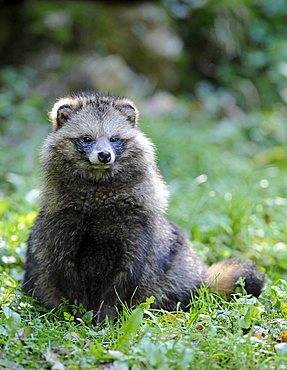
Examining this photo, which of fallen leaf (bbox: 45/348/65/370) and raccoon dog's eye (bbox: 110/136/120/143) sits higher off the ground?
raccoon dog's eye (bbox: 110/136/120/143)

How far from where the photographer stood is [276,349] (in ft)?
12.5

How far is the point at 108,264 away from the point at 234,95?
7366 mm

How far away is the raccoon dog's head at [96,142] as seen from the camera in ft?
15.7

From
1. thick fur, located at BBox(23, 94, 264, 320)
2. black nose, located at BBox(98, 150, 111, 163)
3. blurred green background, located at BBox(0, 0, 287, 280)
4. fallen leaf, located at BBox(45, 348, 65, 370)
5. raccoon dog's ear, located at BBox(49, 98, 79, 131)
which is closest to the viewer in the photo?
fallen leaf, located at BBox(45, 348, 65, 370)

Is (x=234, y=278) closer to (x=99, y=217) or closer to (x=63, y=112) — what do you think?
(x=99, y=217)

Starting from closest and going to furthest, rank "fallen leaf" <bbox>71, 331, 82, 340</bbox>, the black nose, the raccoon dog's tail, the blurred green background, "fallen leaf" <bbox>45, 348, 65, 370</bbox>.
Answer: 1. "fallen leaf" <bbox>45, 348, 65, 370</bbox>
2. "fallen leaf" <bbox>71, 331, 82, 340</bbox>
3. the black nose
4. the raccoon dog's tail
5. the blurred green background

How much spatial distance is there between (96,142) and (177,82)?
7012mm

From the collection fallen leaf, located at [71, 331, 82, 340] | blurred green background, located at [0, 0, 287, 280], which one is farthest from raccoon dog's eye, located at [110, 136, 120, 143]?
blurred green background, located at [0, 0, 287, 280]

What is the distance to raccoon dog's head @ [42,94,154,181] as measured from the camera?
4.79m

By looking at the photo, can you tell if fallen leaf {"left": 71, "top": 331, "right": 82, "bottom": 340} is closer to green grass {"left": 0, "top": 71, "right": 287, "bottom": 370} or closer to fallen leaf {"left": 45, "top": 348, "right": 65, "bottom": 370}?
green grass {"left": 0, "top": 71, "right": 287, "bottom": 370}

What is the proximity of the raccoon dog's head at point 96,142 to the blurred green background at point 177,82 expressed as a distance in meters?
1.94

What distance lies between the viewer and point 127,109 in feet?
16.9

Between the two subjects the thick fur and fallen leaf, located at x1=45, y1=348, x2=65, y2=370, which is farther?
the thick fur

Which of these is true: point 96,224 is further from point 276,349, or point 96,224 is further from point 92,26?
point 92,26
